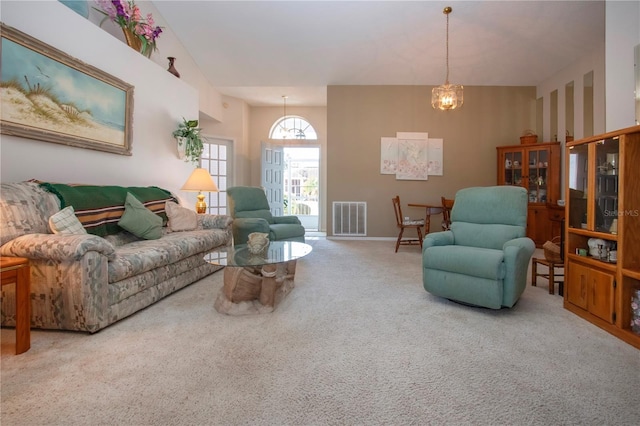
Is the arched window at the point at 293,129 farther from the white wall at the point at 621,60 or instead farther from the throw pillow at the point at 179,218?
the white wall at the point at 621,60

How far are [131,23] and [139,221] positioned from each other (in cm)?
242

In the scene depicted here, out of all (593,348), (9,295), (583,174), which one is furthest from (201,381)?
(583,174)

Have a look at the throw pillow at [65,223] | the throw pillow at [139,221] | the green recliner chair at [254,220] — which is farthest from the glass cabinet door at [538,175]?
the throw pillow at [65,223]

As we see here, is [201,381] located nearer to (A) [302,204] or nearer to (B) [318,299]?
(B) [318,299]

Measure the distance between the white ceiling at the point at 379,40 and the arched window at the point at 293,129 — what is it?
62.7 inches

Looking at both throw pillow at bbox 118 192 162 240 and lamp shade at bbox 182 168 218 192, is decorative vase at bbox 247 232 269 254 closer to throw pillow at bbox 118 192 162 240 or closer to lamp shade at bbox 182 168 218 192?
throw pillow at bbox 118 192 162 240

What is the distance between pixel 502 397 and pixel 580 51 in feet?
18.4

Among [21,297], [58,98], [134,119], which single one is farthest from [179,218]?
[21,297]

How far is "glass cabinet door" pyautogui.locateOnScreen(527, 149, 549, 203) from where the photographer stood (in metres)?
5.22

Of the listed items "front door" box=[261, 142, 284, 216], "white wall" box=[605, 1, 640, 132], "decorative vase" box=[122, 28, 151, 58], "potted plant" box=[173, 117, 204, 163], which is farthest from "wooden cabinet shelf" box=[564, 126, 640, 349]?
"front door" box=[261, 142, 284, 216]

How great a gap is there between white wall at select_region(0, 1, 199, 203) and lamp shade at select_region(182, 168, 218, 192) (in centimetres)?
40

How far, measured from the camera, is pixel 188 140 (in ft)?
14.8

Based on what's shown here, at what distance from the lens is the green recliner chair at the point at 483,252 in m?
2.22

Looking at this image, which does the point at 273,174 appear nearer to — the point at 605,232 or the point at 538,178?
the point at 538,178
